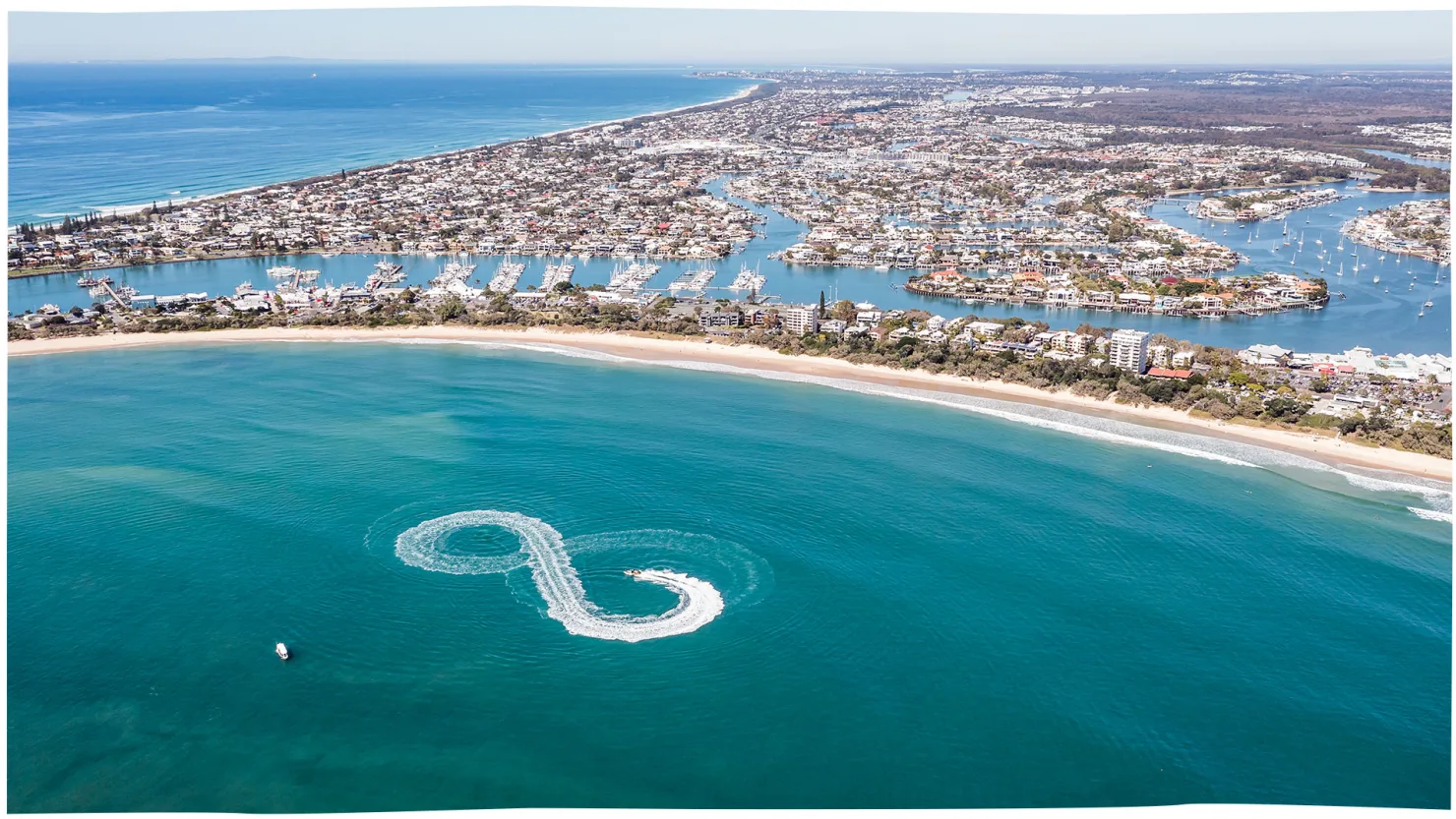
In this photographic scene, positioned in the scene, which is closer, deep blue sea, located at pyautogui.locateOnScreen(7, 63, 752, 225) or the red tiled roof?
the red tiled roof

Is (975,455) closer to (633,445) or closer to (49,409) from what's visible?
(633,445)

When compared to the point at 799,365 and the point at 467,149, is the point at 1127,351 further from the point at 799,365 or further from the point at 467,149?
the point at 467,149

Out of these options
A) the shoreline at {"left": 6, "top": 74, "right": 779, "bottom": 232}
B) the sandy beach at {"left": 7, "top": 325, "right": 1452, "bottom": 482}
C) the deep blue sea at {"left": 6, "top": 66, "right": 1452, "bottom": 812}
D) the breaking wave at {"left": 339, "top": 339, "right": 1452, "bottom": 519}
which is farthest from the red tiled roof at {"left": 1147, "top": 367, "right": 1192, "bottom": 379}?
the shoreline at {"left": 6, "top": 74, "right": 779, "bottom": 232}

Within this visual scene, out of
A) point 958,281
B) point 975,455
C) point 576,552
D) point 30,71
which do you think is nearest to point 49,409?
point 576,552

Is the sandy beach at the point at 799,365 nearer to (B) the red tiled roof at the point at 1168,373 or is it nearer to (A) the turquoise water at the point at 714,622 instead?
(A) the turquoise water at the point at 714,622

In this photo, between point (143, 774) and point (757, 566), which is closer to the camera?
point (143, 774)

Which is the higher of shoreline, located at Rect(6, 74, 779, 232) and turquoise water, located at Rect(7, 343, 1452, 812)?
shoreline, located at Rect(6, 74, 779, 232)

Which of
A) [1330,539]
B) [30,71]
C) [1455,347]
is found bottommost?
[1330,539]

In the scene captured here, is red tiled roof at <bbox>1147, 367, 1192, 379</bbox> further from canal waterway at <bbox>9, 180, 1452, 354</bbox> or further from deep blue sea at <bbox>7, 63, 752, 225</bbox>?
deep blue sea at <bbox>7, 63, 752, 225</bbox>

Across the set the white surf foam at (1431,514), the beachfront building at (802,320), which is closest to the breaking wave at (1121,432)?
the white surf foam at (1431,514)
